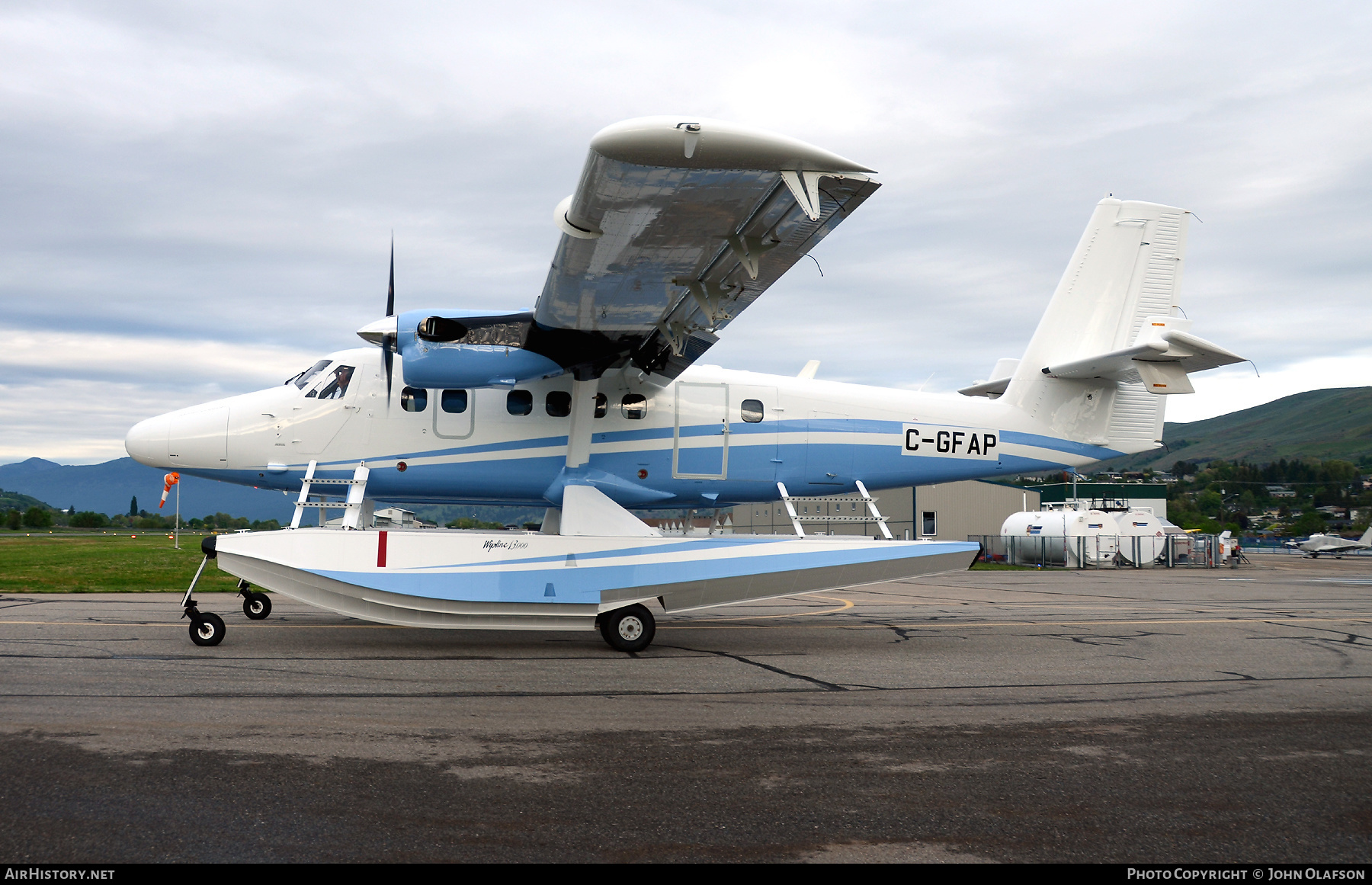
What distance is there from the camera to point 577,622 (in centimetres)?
1059

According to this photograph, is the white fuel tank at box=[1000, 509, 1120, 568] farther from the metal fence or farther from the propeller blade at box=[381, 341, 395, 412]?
the propeller blade at box=[381, 341, 395, 412]

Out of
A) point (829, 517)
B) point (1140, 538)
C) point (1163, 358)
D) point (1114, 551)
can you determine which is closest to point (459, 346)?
point (829, 517)

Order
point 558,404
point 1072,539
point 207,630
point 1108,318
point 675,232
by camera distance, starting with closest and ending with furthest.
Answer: point 675,232 → point 207,630 → point 558,404 → point 1108,318 → point 1072,539

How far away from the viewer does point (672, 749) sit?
5.75 m

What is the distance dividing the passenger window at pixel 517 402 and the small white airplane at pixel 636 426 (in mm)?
23

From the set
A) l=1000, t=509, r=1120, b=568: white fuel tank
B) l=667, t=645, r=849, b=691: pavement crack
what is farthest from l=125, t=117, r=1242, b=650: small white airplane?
l=1000, t=509, r=1120, b=568: white fuel tank

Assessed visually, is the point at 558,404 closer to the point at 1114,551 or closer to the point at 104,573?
the point at 104,573

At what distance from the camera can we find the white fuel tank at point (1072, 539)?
3591 cm

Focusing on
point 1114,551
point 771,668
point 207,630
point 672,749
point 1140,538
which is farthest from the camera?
point 1140,538

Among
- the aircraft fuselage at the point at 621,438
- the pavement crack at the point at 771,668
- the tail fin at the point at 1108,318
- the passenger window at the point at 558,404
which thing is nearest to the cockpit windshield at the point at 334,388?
the aircraft fuselage at the point at 621,438

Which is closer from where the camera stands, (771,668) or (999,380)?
(771,668)

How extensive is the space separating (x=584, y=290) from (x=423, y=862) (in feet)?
22.0

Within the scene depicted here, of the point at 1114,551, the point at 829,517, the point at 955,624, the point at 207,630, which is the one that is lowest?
the point at 1114,551

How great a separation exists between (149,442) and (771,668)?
27.8ft
